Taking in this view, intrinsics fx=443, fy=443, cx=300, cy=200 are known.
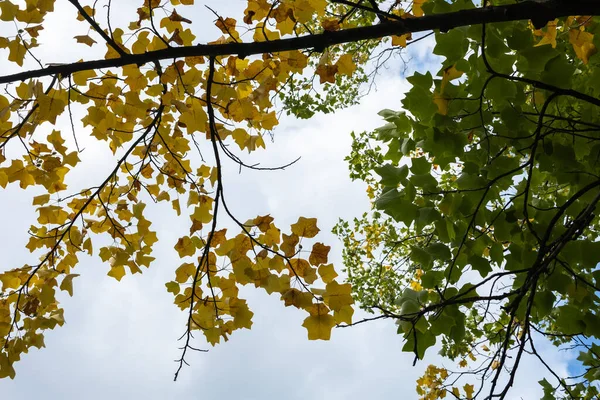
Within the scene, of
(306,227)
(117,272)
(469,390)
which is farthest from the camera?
(469,390)

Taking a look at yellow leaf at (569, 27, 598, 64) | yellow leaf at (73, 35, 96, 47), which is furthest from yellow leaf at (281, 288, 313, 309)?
yellow leaf at (569, 27, 598, 64)

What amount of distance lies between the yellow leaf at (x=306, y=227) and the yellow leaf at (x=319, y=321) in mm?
319

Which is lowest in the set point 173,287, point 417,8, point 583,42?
point 173,287

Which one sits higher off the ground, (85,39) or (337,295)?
(85,39)

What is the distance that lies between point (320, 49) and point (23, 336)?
214 centimetres

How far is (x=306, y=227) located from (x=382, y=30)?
0.90m

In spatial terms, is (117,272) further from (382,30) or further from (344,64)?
(382,30)

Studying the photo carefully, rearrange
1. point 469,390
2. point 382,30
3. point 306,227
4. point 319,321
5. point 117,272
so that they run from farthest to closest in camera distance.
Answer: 1. point 469,390
2. point 117,272
3. point 306,227
4. point 319,321
5. point 382,30

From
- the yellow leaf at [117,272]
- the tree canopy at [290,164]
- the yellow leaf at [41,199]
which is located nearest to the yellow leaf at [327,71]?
the tree canopy at [290,164]

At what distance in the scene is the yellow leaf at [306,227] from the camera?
1978 mm

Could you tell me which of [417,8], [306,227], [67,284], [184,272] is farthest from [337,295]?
[417,8]

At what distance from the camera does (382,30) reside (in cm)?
147

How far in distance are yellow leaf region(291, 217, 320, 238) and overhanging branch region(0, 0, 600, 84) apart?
0.77 m

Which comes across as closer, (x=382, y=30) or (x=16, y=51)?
(x=382, y=30)
